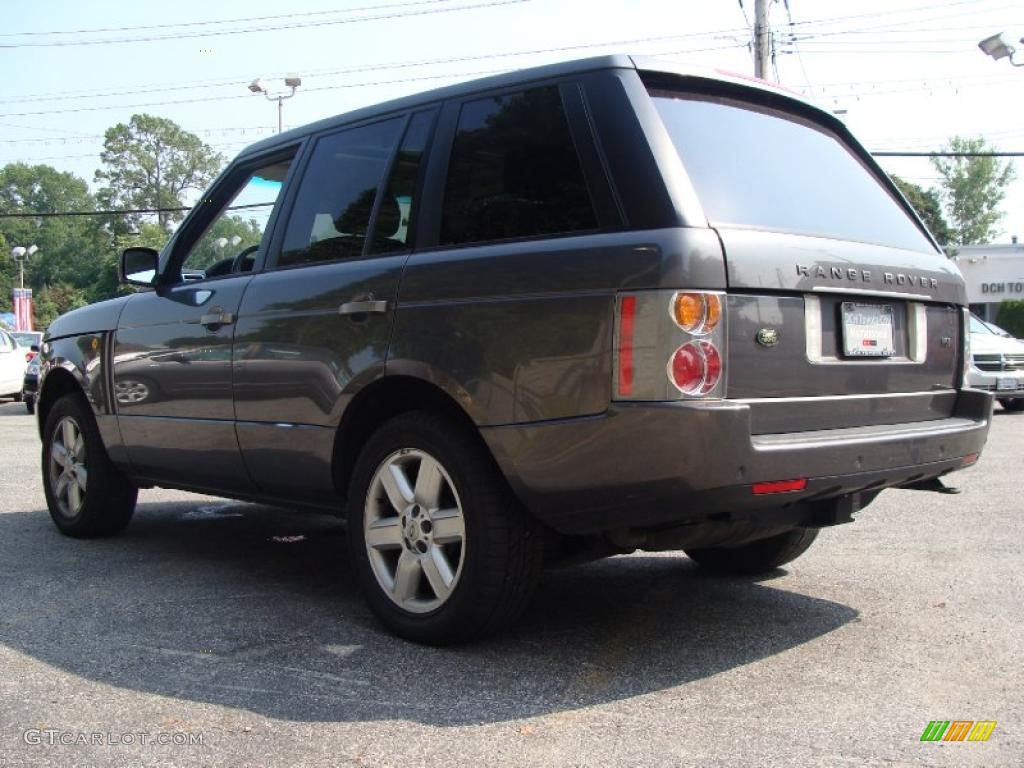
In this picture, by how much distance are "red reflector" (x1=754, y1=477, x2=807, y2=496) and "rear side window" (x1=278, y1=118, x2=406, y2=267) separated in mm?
1848

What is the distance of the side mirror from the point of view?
5332 millimetres

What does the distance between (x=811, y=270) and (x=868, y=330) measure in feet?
1.22

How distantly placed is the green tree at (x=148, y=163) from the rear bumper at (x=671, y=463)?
51567 millimetres

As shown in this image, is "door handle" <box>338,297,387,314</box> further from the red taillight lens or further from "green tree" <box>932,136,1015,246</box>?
"green tree" <box>932,136,1015,246</box>

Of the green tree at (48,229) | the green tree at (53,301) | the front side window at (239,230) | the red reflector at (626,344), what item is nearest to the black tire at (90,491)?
the front side window at (239,230)

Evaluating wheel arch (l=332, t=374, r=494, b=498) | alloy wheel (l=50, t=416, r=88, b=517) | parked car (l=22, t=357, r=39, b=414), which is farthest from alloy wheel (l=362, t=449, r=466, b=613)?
parked car (l=22, t=357, r=39, b=414)

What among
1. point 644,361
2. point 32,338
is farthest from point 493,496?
point 32,338

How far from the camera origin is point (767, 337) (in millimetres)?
3270

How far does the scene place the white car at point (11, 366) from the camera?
61.5 feet

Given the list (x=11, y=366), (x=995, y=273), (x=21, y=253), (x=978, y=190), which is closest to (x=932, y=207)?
(x=978, y=190)

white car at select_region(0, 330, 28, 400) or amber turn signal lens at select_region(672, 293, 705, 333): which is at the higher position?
amber turn signal lens at select_region(672, 293, 705, 333)

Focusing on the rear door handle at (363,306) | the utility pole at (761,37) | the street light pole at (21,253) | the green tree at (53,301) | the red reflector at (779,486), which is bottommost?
the red reflector at (779,486)

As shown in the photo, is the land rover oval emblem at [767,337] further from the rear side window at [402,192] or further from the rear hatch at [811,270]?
the rear side window at [402,192]

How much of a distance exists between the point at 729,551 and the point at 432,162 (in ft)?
7.31
